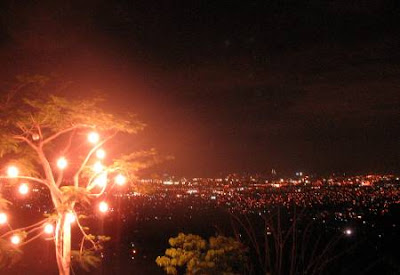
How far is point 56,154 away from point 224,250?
321 cm

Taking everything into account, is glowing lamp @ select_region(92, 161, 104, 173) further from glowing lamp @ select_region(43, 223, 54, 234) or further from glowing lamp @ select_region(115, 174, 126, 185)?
glowing lamp @ select_region(43, 223, 54, 234)

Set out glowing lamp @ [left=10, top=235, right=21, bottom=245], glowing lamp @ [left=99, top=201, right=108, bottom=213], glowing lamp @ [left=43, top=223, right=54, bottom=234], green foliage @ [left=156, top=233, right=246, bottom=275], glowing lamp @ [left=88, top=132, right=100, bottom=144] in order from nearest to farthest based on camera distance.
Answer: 1. glowing lamp @ [left=10, top=235, right=21, bottom=245]
2. green foliage @ [left=156, top=233, right=246, bottom=275]
3. glowing lamp @ [left=43, top=223, right=54, bottom=234]
4. glowing lamp @ [left=88, top=132, right=100, bottom=144]
5. glowing lamp @ [left=99, top=201, right=108, bottom=213]

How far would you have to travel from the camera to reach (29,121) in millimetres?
6680

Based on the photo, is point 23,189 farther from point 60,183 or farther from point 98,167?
point 98,167

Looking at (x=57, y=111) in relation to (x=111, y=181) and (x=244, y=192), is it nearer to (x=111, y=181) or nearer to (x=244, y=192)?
(x=111, y=181)

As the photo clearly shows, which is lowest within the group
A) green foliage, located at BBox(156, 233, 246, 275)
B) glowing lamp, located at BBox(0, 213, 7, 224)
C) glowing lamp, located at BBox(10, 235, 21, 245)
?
green foliage, located at BBox(156, 233, 246, 275)

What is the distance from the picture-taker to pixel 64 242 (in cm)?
670

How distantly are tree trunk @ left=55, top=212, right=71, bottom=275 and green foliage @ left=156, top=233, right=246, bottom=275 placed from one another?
1429mm

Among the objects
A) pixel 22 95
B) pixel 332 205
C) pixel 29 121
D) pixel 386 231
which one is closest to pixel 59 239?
pixel 29 121

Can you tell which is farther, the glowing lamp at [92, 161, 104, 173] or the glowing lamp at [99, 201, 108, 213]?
the glowing lamp at [99, 201, 108, 213]

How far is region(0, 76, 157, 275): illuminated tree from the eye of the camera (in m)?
6.61

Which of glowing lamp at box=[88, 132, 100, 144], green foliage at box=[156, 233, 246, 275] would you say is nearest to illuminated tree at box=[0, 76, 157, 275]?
glowing lamp at box=[88, 132, 100, 144]

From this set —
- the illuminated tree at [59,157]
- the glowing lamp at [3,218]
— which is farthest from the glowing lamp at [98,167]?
the glowing lamp at [3,218]

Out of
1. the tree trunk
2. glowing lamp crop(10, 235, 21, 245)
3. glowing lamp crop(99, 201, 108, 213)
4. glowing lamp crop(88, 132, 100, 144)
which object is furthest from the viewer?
glowing lamp crop(99, 201, 108, 213)
